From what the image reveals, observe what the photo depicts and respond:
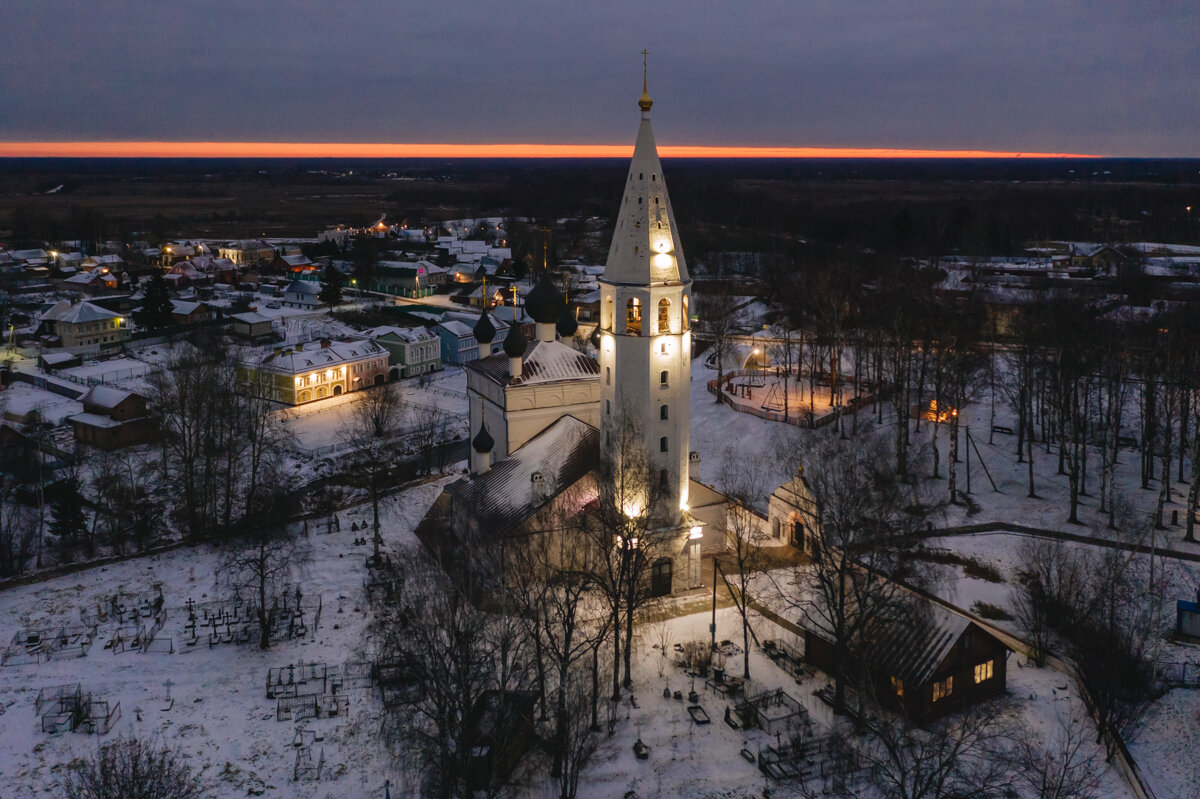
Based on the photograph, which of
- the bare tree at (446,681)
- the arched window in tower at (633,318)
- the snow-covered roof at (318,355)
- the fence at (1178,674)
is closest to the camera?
the bare tree at (446,681)

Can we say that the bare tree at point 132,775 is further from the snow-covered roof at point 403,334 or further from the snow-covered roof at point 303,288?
the snow-covered roof at point 303,288

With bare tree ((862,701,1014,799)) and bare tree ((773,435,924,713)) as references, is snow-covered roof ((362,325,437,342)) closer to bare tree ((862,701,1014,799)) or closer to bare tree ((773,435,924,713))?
bare tree ((773,435,924,713))

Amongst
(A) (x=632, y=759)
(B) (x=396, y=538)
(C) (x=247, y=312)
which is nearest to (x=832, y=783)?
(A) (x=632, y=759)

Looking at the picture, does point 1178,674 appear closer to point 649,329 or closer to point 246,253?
point 649,329

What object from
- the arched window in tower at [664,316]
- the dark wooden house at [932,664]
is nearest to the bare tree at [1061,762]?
the dark wooden house at [932,664]

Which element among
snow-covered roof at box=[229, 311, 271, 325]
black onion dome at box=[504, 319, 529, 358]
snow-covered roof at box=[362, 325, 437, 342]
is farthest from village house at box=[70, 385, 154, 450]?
black onion dome at box=[504, 319, 529, 358]
